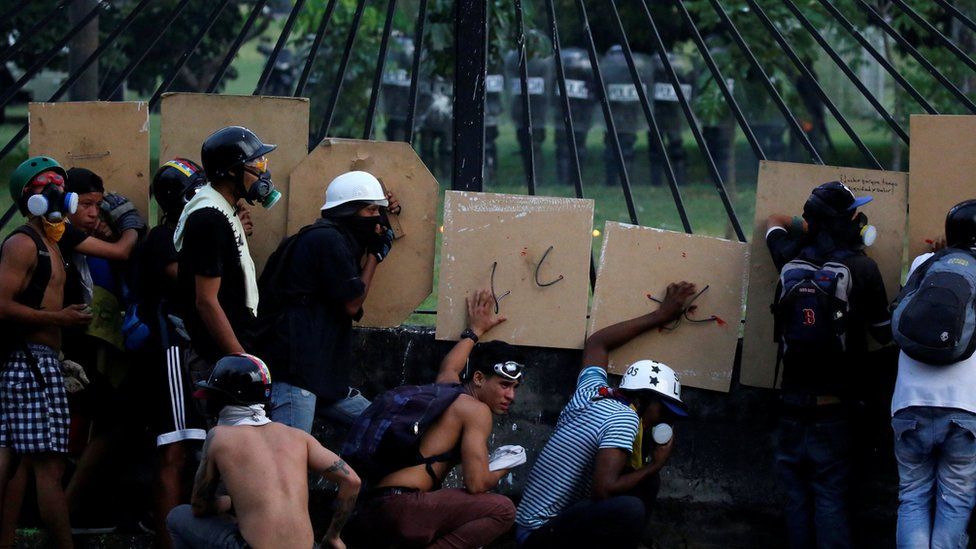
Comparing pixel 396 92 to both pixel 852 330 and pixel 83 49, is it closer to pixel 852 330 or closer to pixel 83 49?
pixel 83 49

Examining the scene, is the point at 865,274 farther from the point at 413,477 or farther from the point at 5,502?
the point at 5,502

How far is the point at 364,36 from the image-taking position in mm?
16109

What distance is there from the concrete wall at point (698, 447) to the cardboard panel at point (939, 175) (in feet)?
3.18

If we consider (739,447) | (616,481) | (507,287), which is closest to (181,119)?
(507,287)

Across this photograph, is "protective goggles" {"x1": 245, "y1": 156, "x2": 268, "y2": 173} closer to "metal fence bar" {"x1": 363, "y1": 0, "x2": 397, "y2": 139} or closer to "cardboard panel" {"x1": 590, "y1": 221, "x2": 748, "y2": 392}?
"metal fence bar" {"x1": 363, "y1": 0, "x2": 397, "y2": 139}

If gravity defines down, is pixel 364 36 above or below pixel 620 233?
below

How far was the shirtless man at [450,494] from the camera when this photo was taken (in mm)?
5457

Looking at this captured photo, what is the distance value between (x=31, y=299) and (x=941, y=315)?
11.2 feet

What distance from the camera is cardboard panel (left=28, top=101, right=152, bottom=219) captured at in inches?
241

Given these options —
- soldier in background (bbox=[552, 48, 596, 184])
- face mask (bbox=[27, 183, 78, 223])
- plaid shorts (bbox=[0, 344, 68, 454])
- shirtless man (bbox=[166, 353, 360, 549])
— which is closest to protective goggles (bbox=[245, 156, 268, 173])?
face mask (bbox=[27, 183, 78, 223])

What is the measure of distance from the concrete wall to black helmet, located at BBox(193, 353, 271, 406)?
4.49 ft

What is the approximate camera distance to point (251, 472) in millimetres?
4770

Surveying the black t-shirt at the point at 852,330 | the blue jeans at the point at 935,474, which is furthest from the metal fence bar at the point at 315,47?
the blue jeans at the point at 935,474

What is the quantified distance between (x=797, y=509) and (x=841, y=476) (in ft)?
0.76
